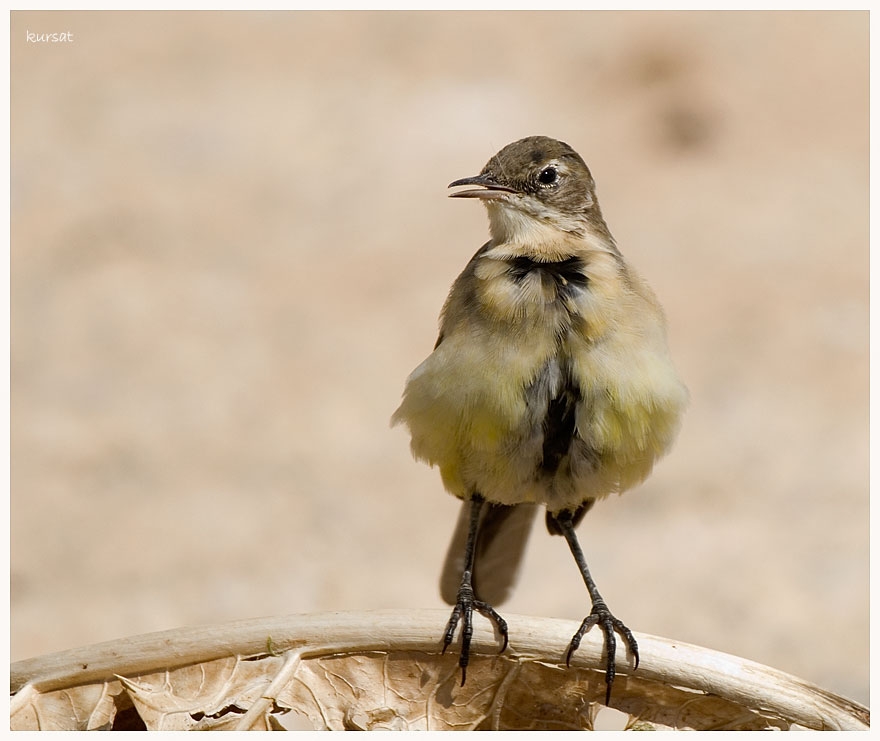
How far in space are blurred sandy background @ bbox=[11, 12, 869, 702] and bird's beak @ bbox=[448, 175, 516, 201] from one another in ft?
10.1

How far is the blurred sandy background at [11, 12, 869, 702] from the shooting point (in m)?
7.91

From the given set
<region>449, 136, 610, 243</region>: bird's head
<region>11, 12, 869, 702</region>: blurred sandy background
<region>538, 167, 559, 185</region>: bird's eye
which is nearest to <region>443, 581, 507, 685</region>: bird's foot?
<region>449, 136, 610, 243</region>: bird's head

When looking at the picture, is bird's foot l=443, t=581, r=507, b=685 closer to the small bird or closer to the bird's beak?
the small bird

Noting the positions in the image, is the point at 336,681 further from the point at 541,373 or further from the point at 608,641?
the point at 541,373

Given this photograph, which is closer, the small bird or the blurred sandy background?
the small bird

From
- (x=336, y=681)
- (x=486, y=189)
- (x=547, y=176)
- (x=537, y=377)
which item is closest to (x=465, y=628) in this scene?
(x=336, y=681)

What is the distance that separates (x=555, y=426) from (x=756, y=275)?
270 inches

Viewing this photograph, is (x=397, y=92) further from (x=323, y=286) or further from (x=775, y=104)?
(x=775, y=104)

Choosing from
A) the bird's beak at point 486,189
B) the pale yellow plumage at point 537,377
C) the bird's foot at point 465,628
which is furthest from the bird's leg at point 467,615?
the bird's beak at point 486,189

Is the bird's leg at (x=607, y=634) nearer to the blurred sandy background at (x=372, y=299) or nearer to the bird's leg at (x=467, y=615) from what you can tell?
the bird's leg at (x=467, y=615)

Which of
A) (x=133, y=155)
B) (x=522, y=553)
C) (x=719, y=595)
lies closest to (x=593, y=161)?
(x=133, y=155)

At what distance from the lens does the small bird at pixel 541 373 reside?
4.21 meters

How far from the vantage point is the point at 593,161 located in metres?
11.8

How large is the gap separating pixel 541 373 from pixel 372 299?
6.27 meters
